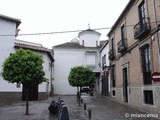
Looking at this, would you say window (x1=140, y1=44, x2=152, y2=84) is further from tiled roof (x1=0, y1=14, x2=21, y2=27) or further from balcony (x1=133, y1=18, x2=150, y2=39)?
tiled roof (x1=0, y1=14, x2=21, y2=27)

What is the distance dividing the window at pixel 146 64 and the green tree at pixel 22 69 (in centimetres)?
687

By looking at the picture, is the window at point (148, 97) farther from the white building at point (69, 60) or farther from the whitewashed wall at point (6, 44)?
the white building at point (69, 60)

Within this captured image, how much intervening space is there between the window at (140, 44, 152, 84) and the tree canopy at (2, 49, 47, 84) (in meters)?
6.87

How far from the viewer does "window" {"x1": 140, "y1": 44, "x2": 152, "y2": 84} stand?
1256cm

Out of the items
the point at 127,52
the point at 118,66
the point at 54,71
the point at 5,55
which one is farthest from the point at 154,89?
the point at 54,71

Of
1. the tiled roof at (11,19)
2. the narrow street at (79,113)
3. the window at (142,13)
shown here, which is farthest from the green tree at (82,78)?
the tiled roof at (11,19)

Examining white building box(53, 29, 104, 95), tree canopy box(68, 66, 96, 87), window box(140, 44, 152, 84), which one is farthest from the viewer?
white building box(53, 29, 104, 95)

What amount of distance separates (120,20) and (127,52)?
154 inches

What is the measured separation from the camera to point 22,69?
11000 mm

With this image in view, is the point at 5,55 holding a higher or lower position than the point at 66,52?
lower

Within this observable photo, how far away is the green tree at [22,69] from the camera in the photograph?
1093 cm

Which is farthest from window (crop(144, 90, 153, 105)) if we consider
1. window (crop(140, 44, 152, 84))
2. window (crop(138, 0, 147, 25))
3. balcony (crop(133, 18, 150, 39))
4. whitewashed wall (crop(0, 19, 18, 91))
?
whitewashed wall (crop(0, 19, 18, 91))

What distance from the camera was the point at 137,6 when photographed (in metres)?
14.3

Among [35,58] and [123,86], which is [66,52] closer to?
[123,86]
